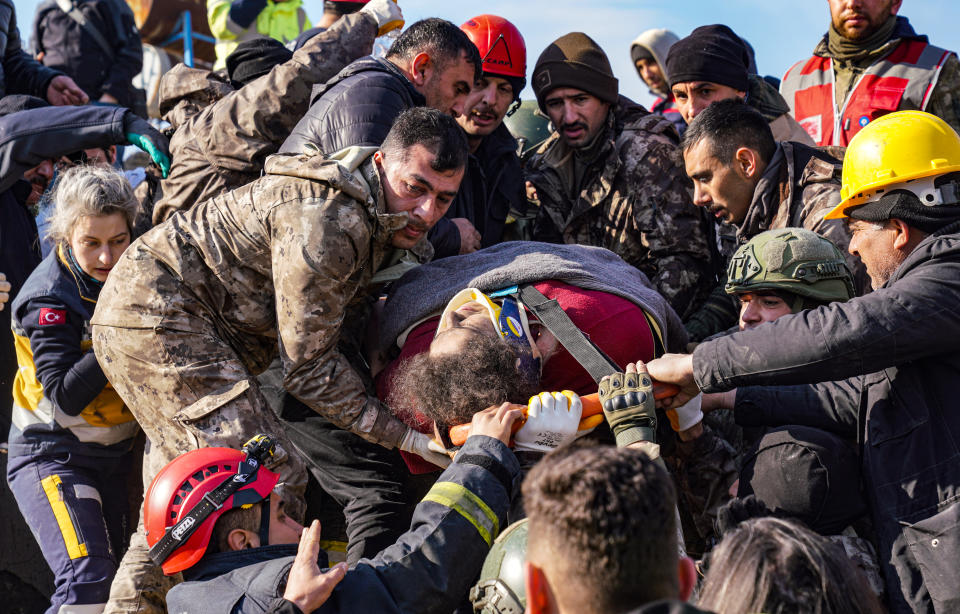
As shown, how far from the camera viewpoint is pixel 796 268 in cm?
393

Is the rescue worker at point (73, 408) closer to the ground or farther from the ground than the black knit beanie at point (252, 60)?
closer to the ground

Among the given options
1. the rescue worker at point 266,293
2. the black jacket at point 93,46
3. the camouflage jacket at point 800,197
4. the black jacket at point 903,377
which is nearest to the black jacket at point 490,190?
the rescue worker at point 266,293

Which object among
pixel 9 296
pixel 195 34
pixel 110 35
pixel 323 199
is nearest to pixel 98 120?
pixel 9 296

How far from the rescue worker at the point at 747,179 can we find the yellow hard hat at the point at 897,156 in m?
0.91

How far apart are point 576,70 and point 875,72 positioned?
5.61 ft

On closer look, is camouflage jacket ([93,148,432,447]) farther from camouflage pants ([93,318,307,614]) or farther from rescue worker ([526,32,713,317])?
rescue worker ([526,32,713,317])

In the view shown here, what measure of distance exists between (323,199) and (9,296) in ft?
8.68

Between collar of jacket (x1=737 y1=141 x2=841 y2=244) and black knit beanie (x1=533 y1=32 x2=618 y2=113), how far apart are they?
1432 millimetres

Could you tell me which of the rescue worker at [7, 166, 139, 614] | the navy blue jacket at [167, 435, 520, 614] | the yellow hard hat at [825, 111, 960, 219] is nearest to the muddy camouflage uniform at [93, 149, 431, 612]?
the rescue worker at [7, 166, 139, 614]

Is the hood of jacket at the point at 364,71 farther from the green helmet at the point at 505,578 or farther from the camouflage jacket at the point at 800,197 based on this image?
the green helmet at the point at 505,578

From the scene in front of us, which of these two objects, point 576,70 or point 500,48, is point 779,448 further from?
point 500,48

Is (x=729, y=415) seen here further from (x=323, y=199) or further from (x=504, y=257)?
(x=323, y=199)

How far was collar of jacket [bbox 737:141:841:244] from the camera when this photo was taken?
4.62m

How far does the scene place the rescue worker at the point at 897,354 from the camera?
3.07 metres
